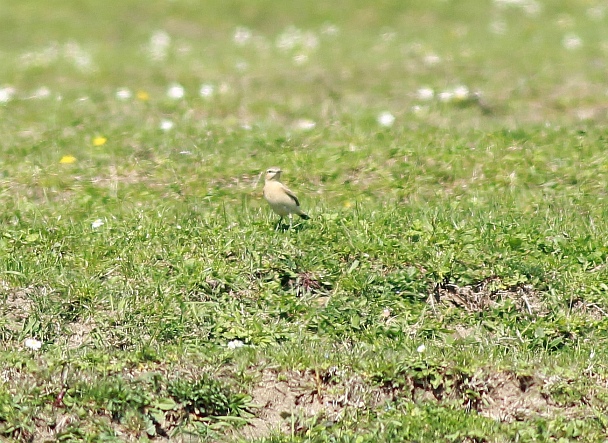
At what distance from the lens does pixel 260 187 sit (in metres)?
8.16

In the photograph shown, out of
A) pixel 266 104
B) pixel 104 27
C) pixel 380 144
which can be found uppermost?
pixel 380 144

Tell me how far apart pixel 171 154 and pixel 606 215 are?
12.9 feet

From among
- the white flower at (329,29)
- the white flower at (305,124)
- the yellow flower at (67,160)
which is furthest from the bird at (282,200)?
the white flower at (329,29)

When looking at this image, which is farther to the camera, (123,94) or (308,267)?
(123,94)

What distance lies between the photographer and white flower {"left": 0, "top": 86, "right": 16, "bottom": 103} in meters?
11.1

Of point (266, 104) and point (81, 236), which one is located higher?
point (81, 236)

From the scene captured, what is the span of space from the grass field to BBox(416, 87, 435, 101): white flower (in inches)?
2.3

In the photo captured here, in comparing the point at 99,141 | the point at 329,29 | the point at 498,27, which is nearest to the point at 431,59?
the point at 498,27

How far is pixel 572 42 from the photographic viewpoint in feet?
45.4

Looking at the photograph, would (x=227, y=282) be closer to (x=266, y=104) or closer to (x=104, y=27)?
(x=266, y=104)

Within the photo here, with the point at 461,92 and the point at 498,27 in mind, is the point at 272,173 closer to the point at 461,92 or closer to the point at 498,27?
the point at 461,92

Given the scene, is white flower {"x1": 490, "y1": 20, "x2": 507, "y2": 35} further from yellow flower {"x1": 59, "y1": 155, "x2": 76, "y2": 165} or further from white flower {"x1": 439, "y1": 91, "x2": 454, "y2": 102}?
yellow flower {"x1": 59, "y1": 155, "x2": 76, "y2": 165}

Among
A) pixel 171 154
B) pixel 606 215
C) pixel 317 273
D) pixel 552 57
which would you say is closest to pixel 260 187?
pixel 171 154

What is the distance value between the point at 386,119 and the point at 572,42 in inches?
211
